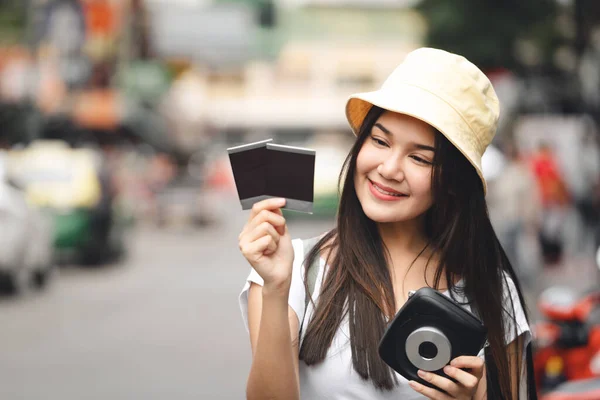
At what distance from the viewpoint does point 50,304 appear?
34.6 feet

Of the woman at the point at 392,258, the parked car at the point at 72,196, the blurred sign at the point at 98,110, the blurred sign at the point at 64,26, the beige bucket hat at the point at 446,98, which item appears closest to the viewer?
the woman at the point at 392,258

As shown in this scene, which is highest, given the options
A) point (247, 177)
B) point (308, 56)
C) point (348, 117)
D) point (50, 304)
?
point (308, 56)

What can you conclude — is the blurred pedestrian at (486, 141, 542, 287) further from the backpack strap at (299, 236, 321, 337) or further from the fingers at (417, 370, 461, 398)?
the fingers at (417, 370, 461, 398)

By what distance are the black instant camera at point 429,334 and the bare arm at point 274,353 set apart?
226 mm

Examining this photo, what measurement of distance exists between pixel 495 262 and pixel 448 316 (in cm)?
52

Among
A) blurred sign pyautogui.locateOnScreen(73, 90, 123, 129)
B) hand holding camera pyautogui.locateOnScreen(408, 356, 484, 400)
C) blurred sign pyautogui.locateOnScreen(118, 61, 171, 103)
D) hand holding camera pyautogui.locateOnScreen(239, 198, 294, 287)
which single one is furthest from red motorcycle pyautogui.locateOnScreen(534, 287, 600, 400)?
blurred sign pyautogui.locateOnScreen(118, 61, 171, 103)

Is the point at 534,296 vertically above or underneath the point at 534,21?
underneath

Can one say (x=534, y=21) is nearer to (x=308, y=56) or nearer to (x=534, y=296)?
(x=534, y=296)

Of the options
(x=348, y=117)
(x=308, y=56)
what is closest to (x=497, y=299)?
(x=348, y=117)

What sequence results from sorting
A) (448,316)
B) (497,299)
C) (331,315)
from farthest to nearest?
1. (497,299)
2. (331,315)
3. (448,316)

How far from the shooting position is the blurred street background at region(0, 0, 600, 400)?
8219 millimetres

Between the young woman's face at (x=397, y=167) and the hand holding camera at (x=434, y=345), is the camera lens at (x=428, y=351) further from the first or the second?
the young woman's face at (x=397, y=167)

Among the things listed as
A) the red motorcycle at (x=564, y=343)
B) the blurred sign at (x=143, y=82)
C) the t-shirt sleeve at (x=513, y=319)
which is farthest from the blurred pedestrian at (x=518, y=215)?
the blurred sign at (x=143, y=82)

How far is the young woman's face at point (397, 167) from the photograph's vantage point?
2334 mm
